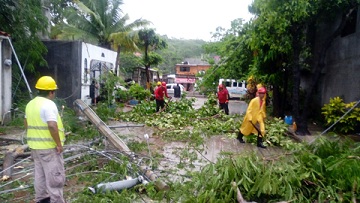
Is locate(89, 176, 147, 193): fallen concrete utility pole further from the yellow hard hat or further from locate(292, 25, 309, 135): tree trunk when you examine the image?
locate(292, 25, 309, 135): tree trunk

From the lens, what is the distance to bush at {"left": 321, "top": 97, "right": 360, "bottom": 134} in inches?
376

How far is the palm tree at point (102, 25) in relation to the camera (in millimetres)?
20516

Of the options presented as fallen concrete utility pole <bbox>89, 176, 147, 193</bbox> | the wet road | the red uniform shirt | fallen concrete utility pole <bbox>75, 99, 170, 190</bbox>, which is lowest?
the wet road

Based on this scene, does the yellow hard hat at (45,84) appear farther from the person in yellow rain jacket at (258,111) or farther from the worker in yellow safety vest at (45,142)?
the person in yellow rain jacket at (258,111)

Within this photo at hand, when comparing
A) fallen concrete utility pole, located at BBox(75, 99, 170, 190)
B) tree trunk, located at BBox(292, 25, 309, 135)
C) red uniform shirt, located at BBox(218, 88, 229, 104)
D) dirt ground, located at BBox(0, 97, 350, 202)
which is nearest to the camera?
fallen concrete utility pole, located at BBox(75, 99, 170, 190)

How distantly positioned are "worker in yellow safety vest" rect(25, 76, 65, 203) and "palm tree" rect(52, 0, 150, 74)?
16849mm

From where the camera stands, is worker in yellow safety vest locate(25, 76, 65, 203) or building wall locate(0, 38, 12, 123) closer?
worker in yellow safety vest locate(25, 76, 65, 203)

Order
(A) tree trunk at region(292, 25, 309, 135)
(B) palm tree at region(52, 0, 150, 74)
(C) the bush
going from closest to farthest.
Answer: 1. (C) the bush
2. (A) tree trunk at region(292, 25, 309, 135)
3. (B) palm tree at region(52, 0, 150, 74)

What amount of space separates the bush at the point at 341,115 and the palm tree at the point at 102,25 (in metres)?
13.8

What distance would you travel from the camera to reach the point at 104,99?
647 inches

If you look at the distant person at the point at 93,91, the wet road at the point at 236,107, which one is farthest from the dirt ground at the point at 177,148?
the wet road at the point at 236,107

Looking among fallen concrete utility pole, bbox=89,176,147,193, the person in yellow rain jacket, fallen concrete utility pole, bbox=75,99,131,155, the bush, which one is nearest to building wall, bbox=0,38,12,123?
fallen concrete utility pole, bbox=75,99,131,155

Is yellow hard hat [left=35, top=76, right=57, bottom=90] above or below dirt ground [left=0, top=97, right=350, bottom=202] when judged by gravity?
above

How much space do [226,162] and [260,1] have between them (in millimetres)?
6828
